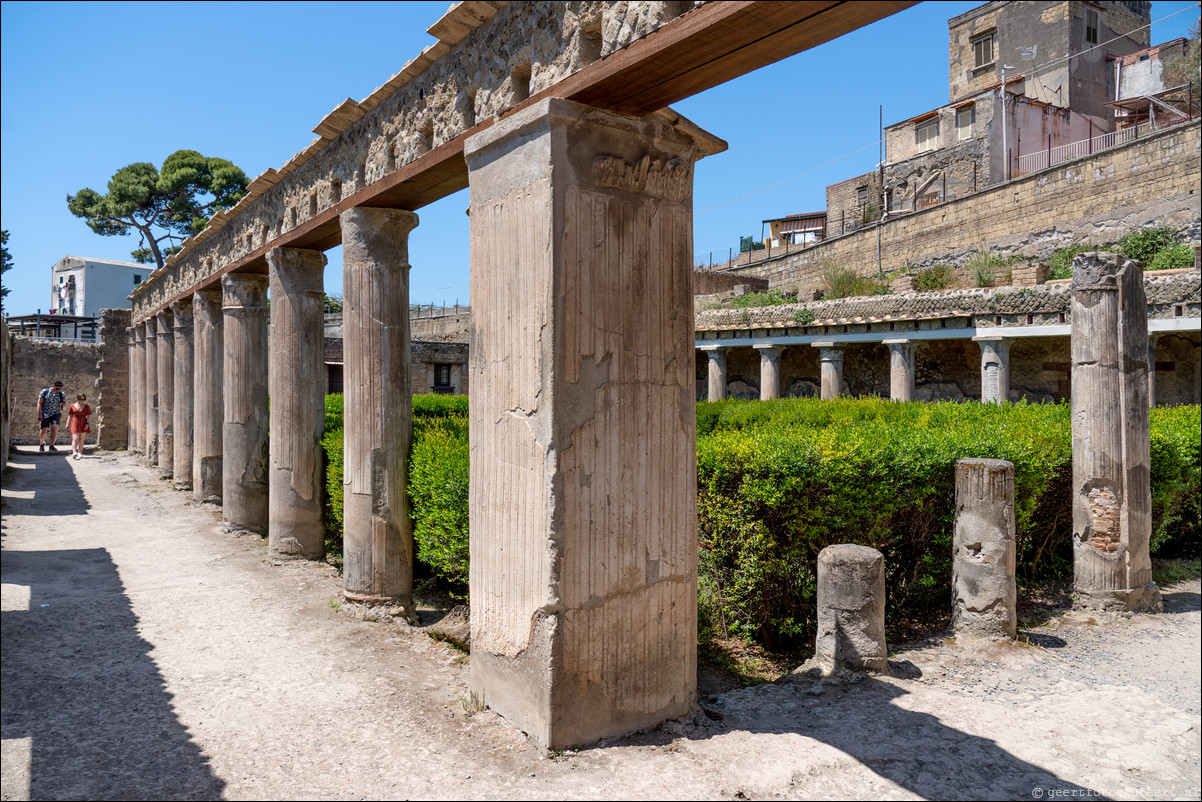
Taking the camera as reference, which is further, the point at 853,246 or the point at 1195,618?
the point at 853,246

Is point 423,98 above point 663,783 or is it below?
above

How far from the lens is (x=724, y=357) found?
21.2 meters

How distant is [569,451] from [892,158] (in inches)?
1229

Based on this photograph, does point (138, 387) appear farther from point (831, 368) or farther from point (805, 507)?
point (831, 368)

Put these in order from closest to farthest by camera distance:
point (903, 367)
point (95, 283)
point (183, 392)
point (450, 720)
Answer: point (450, 720)
point (183, 392)
point (903, 367)
point (95, 283)

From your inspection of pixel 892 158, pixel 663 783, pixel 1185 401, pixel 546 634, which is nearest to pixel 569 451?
pixel 546 634

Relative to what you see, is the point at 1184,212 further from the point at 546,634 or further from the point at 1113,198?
the point at 546,634

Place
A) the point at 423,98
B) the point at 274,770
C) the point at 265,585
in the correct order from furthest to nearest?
the point at 265,585
the point at 423,98
the point at 274,770

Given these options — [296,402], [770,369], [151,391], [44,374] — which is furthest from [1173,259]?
[44,374]

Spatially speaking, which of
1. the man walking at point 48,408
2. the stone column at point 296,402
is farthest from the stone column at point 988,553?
the man walking at point 48,408

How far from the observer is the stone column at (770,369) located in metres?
19.5

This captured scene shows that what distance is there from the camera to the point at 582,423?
3.11 metres

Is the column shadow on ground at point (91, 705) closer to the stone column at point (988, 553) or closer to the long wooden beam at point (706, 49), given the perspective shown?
the long wooden beam at point (706, 49)

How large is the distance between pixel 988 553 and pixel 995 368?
11675mm
